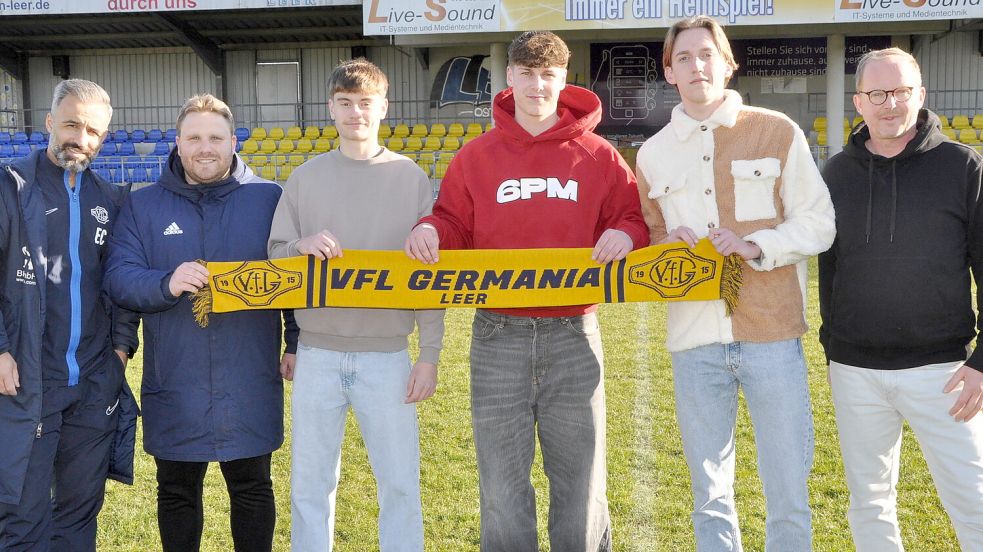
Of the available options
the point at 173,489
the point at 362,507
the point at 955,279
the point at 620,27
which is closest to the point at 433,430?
the point at 362,507

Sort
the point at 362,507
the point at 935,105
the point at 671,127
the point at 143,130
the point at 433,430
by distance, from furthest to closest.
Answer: the point at 143,130, the point at 935,105, the point at 433,430, the point at 362,507, the point at 671,127

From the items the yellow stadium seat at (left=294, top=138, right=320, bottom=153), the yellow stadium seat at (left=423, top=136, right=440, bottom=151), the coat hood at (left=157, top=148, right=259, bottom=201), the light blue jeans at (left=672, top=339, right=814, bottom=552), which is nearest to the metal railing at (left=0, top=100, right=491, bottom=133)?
the yellow stadium seat at (left=423, top=136, right=440, bottom=151)

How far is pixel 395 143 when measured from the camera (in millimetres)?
20953

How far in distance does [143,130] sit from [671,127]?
78.6 feet

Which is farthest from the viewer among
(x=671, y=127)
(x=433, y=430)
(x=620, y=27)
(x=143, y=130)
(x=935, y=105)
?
(x=143, y=130)

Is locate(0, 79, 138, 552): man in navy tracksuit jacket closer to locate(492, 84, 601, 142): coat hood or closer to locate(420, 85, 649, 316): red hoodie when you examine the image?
locate(420, 85, 649, 316): red hoodie

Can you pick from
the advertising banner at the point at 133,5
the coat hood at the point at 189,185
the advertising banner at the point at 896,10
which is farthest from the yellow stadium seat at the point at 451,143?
the coat hood at the point at 189,185

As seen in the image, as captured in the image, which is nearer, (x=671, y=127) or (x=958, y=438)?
(x=958, y=438)

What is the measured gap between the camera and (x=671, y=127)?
3.00 meters

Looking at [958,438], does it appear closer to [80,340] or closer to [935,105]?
[80,340]

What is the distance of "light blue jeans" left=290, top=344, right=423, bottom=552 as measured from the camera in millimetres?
2984

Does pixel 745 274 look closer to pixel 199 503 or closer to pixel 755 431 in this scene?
pixel 755 431

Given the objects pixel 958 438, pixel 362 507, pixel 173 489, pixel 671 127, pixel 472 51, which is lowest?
pixel 362 507

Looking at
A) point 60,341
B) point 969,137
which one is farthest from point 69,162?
point 969,137
